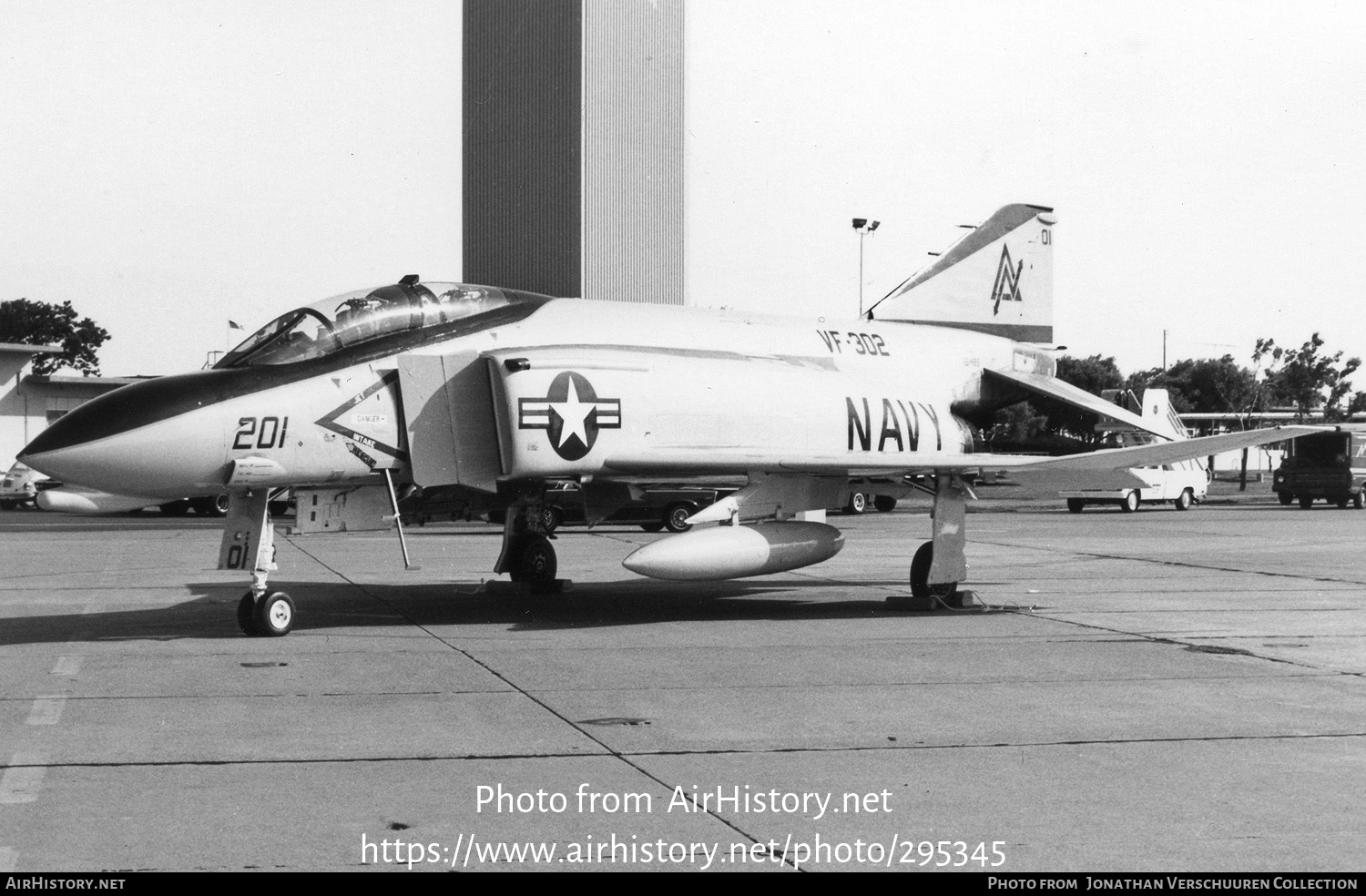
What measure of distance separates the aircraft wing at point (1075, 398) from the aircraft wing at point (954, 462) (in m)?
1.76

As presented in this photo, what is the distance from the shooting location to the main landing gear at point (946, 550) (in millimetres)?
13195

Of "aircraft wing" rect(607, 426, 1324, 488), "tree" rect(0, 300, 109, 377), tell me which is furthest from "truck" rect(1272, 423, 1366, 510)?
"tree" rect(0, 300, 109, 377)

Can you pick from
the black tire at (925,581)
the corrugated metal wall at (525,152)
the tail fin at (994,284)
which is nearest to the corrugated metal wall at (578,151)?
the corrugated metal wall at (525,152)

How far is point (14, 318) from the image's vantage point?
301 ft

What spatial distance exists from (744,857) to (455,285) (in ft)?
26.1

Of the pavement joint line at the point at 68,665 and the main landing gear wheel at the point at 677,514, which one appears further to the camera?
the main landing gear wheel at the point at 677,514

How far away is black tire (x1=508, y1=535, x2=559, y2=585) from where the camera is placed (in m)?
14.6

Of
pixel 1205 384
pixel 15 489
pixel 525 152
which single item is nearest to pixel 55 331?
pixel 525 152

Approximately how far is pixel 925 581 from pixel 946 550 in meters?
0.57

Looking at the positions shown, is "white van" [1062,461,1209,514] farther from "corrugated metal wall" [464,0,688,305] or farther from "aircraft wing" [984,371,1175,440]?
"corrugated metal wall" [464,0,688,305]

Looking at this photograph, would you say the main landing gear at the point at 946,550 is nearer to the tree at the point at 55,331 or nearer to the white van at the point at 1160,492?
the white van at the point at 1160,492

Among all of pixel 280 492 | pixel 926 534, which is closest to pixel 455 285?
pixel 280 492
